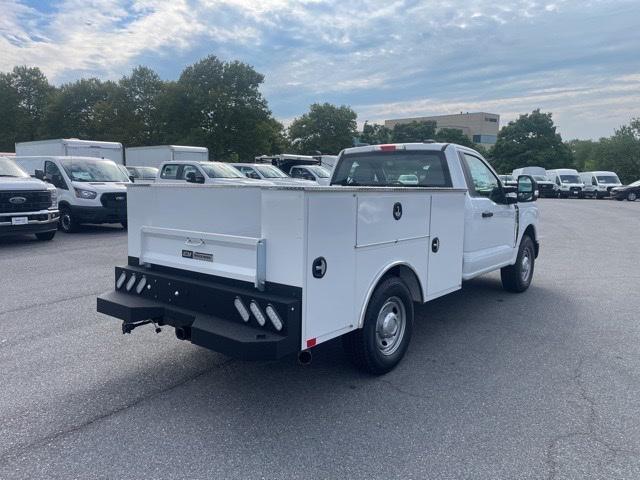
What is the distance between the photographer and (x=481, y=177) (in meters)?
6.41

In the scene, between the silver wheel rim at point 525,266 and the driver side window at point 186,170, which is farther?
the driver side window at point 186,170

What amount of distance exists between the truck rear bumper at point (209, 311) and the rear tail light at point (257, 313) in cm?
2

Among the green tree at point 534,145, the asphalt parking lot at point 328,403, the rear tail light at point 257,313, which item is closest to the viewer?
the asphalt parking lot at point 328,403

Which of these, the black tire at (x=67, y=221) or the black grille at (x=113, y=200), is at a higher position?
the black grille at (x=113, y=200)

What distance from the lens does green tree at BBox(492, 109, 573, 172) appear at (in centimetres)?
6144

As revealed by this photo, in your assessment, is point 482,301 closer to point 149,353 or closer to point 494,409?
point 494,409

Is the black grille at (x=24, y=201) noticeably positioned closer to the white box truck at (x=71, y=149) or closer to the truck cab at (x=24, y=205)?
the truck cab at (x=24, y=205)

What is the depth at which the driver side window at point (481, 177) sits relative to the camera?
6121mm

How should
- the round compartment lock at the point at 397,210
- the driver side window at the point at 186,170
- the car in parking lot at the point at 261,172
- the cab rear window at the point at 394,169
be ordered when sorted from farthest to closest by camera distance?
the car in parking lot at the point at 261,172
the driver side window at the point at 186,170
the cab rear window at the point at 394,169
the round compartment lock at the point at 397,210

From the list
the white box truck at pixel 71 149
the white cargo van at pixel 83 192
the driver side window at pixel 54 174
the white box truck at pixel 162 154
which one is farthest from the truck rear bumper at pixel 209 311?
the white box truck at pixel 162 154

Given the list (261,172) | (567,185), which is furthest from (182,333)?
(567,185)

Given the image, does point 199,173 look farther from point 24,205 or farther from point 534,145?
point 534,145

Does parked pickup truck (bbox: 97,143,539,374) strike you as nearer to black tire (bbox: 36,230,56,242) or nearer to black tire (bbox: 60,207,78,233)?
black tire (bbox: 36,230,56,242)

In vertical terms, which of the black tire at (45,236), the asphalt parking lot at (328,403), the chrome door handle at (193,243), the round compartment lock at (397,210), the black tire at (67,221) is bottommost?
the asphalt parking lot at (328,403)
